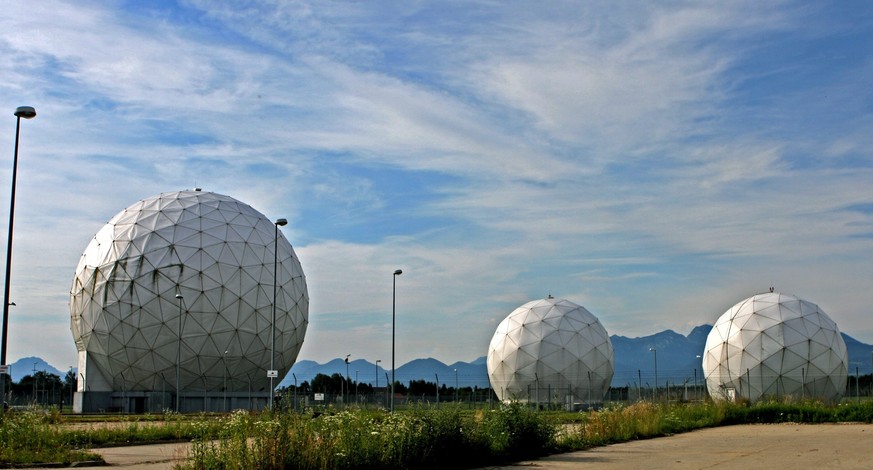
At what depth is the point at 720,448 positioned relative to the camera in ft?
65.3

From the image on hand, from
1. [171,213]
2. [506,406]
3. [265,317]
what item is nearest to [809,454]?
[506,406]

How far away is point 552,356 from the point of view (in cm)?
5262

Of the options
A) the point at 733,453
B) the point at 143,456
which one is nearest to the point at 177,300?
the point at 143,456

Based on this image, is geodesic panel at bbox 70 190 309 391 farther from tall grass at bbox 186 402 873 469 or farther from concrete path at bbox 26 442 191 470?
tall grass at bbox 186 402 873 469

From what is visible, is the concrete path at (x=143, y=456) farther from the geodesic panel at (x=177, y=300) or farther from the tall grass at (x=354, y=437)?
the geodesic panel at (x=177, y=300)

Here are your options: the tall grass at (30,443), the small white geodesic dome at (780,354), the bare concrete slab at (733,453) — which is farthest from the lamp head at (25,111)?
the small white geodesic dome at (780,354)

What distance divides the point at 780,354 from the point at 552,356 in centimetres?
1279

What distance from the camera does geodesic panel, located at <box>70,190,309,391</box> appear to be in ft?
159

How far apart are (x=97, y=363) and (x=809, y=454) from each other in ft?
139

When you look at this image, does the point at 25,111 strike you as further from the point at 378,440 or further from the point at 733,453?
the point at 733,453

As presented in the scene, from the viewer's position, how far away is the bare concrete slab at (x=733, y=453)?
15.9 metres

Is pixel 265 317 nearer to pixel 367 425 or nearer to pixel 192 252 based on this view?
pixel 192 252

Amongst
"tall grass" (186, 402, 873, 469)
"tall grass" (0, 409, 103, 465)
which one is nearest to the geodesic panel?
"tall grass" (0, 409, 103, 465)

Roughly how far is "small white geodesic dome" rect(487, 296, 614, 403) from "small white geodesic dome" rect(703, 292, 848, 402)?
24.5 ft
